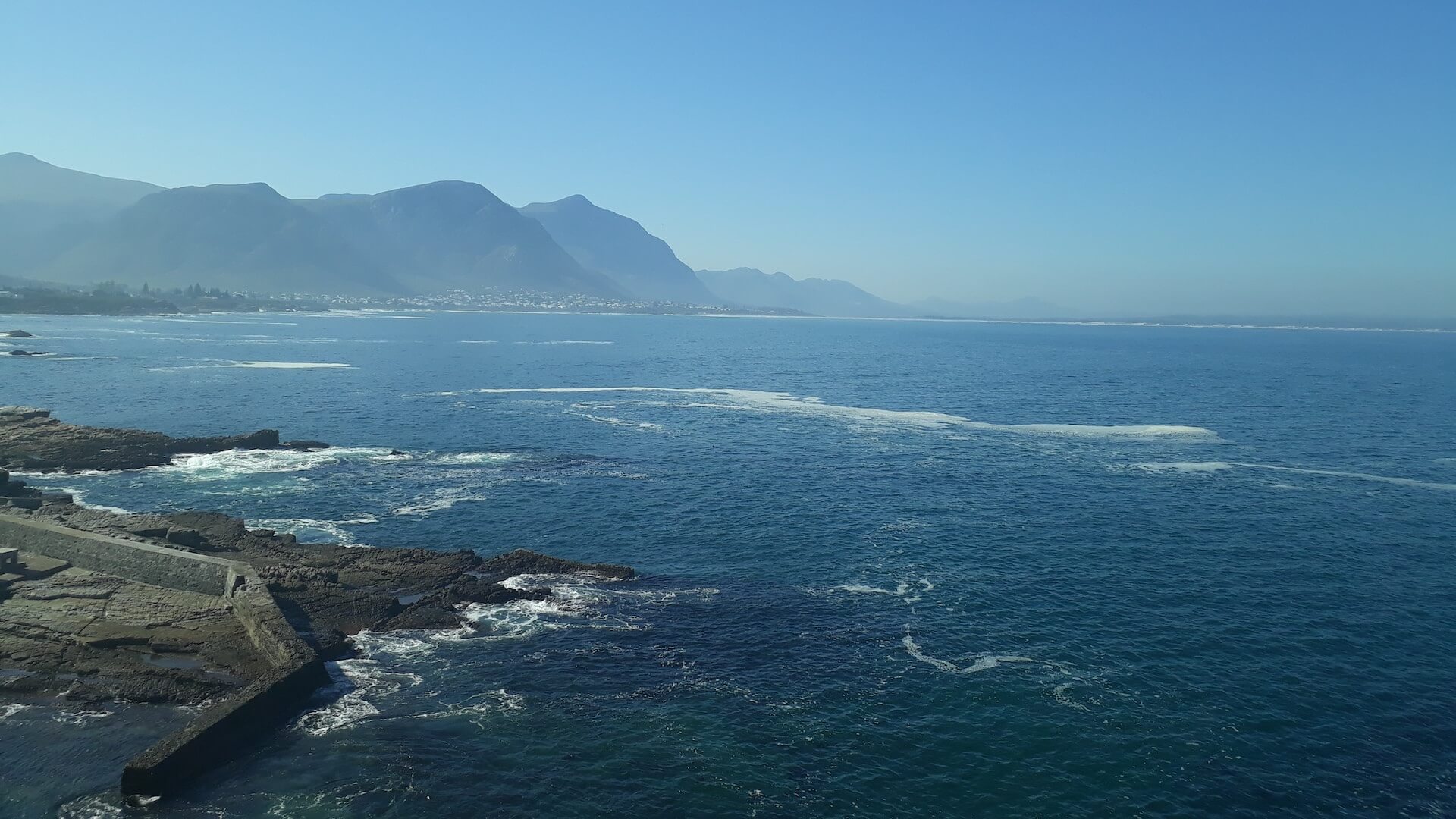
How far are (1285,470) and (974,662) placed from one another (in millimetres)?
48742

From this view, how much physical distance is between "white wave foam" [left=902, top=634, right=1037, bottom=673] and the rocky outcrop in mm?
57951

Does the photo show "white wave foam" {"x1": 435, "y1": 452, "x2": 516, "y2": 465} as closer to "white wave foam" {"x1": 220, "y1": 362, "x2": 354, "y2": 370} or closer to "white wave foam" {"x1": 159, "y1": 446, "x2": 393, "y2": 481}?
"white wave foam" {"x1": 159, "y1": 446, "x2": 393, "y2": 481}

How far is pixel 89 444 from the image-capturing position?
65625 millimetres

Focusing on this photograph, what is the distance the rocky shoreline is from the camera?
3081 cm

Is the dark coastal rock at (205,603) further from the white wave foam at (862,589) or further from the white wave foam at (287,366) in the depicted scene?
the white wave foam at (287,366)

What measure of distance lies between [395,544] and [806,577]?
23.4 metres

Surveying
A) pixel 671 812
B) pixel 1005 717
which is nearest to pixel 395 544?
pixel 671 812

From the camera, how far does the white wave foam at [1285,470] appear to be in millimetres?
61844

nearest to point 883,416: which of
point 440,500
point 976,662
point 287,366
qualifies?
point 440,500

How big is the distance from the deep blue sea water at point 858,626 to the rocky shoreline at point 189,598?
1638 mm

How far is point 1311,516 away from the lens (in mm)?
52781

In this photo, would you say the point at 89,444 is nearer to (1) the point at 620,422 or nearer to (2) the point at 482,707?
(1) the point at 620,422

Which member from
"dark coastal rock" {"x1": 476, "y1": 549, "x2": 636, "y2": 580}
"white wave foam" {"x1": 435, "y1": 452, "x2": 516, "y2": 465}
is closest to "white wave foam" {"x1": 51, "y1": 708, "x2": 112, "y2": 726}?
"dark coastal rock" {"x1": 476, "y1": 549, "x2": 636, "y2": 580}

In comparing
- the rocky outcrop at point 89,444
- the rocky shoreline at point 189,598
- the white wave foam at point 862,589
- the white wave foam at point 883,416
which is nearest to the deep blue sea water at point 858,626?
the white wave foam at point 862,589
